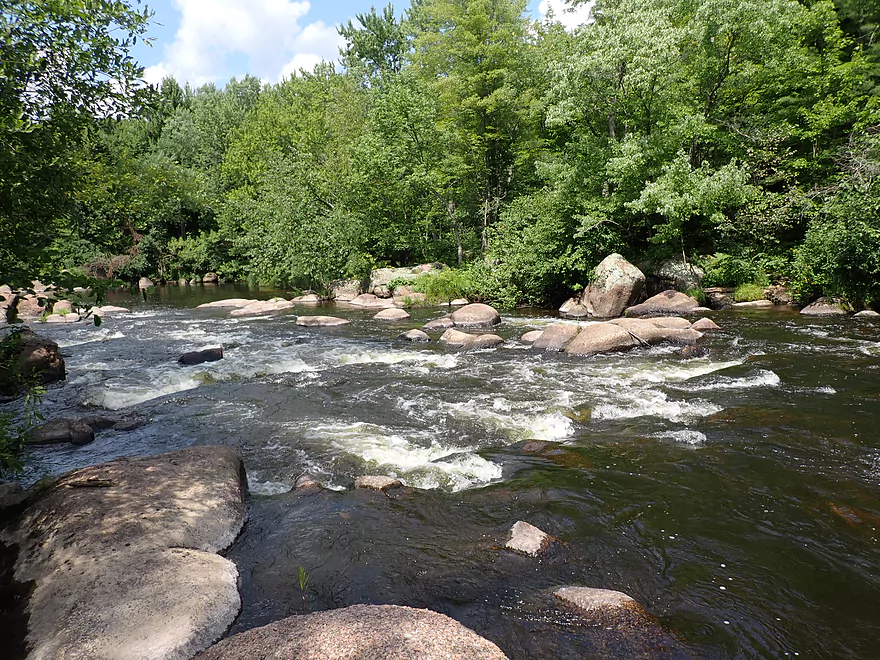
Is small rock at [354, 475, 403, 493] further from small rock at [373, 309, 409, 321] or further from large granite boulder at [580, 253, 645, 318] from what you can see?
large granite boulder at [580, 253, 645, 318]

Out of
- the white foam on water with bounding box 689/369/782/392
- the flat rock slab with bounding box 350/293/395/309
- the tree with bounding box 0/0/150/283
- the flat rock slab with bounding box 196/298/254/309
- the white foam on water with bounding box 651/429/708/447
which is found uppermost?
the tree with bounding box 0/0/150/283

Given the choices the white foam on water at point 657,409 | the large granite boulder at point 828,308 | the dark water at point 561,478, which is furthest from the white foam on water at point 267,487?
the large granite boulder at point 828,308

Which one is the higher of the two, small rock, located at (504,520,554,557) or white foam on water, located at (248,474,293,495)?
white foam on water, located at (248,474,293,495)

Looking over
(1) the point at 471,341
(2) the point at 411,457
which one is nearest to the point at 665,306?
(1) the point at 471,341

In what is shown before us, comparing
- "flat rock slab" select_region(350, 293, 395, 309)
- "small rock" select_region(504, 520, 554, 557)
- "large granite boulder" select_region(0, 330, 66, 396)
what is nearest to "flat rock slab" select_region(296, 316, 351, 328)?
"flat rock slab" select_region(350, 293, 395, 309)

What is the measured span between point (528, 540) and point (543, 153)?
26316 millimetres

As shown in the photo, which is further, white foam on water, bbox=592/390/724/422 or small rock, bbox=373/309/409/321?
small rock, bbox=373/309/409/321

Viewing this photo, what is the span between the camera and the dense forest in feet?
15.1

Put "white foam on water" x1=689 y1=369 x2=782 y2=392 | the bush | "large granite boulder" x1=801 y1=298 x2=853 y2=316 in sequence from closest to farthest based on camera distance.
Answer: "white foam on water" x1=689 y1=369 x2=782 y2=392
"large granite boulder" x1=801 y1=298 x2=853 y2=316
the bush

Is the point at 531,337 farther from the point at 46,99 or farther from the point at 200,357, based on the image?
the point at 46,99

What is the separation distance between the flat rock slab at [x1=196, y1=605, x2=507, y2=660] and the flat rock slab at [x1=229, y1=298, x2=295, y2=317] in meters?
21.6

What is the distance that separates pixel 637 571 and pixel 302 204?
95.0 ft

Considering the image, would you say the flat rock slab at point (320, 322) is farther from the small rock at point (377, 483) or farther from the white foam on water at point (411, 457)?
the small rock at point (377, 483)

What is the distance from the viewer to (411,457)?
718 centimetres
